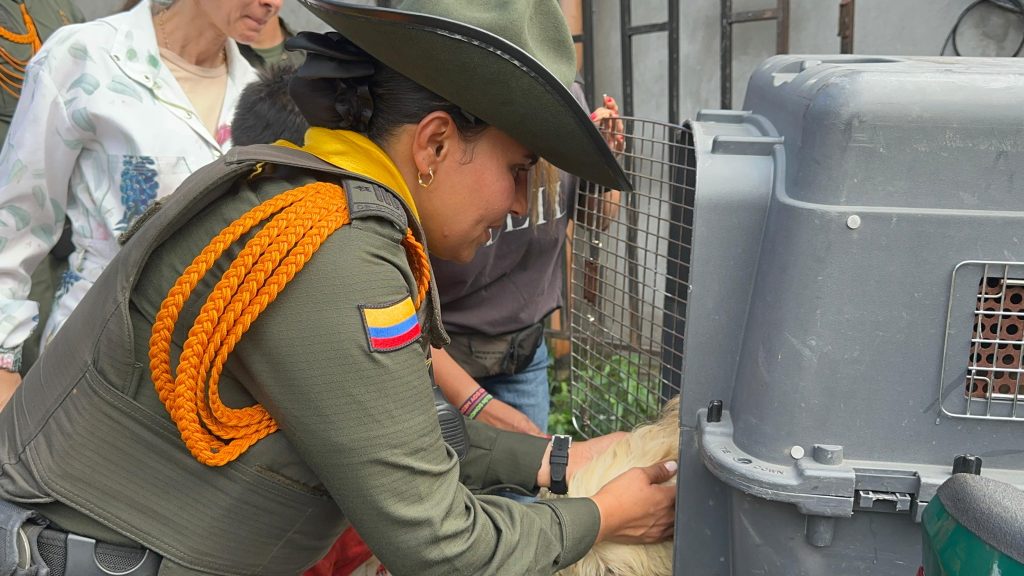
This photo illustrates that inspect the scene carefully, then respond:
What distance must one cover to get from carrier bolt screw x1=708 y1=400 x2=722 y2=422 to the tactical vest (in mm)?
429

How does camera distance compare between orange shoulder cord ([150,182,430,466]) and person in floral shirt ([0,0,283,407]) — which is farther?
person in floral shirt ([0,0,283,407])

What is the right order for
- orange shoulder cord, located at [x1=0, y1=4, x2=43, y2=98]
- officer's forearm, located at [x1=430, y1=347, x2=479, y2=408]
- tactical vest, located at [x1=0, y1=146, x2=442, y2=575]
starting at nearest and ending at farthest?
tactical vest, located at [x1=0, y1=146, x2=442, y2=575], officer's forearm, located at [x1=430, y1=347, x2=479, y2=408], orange shoulder cord, located at [x1=0, y1=4, x2=43, y2=98]

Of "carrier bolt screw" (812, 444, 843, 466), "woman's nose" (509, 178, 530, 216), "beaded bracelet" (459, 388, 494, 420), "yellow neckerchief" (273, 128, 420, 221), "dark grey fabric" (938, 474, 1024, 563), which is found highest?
"yellow neckerchief" (273, 128, 420, 221)

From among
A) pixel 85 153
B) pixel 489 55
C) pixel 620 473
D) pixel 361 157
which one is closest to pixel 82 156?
pixel 85 153

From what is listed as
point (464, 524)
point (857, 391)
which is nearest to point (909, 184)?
point (857, 391)

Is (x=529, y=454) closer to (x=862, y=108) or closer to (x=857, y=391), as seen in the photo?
(x=857, y=391)

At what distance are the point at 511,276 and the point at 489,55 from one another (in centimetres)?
111

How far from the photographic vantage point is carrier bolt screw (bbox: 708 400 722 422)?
4.14 ft

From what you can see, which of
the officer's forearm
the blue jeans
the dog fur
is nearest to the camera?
the dog fur

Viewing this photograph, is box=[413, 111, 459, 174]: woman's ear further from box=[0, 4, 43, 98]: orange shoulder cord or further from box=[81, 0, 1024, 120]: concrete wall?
box=[81, 0, 1024, 120]: concrete wall

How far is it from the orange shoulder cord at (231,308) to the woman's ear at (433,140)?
14 cm

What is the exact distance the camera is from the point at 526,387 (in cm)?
245

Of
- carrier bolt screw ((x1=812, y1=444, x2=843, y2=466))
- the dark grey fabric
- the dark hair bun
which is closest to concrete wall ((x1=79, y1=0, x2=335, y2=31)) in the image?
the dark hair bun

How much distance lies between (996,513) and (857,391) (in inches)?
11.3
